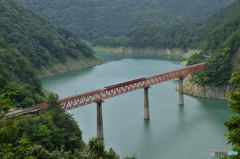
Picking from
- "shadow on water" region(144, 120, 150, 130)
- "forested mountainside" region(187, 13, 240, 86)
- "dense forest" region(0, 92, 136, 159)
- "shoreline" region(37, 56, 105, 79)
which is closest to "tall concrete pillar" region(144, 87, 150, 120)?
"shadow on water" region(144, 120, 150, 130)

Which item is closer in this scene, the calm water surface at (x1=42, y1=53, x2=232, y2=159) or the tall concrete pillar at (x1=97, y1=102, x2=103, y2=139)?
the calm water surface at (x1=42, y1=53, x2=232, y2=159)

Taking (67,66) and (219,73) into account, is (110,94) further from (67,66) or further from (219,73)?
(67,66)

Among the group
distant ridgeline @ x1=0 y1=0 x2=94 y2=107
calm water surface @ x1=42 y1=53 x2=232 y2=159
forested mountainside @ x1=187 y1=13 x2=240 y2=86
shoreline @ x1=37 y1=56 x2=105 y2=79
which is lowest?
calm water surface @ x1=42 y1=53 x2=232 y2=159

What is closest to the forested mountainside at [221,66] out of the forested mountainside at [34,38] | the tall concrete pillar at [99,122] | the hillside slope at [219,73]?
the hillside slope at [219,73]

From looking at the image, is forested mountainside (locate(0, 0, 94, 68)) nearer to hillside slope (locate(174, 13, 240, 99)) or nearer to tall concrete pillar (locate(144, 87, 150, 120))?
hillside slope (locate(174, 13, 240, 99))

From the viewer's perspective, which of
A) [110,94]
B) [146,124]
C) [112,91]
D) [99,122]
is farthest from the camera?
[112,91]

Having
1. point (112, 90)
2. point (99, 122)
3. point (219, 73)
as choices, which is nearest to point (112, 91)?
point (112, 90)

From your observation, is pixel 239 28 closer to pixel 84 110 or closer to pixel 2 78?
pixel 84 110

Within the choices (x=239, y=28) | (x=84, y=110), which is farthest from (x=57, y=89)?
(x=239, y=28)

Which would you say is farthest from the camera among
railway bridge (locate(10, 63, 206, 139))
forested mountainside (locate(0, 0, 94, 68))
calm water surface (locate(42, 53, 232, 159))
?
forested mountainside (locate(0, 0, 94, 68))

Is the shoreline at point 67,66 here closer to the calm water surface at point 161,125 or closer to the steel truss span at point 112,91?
the calm water surface at point 161,125

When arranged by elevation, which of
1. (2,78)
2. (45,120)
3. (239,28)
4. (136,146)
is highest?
(239,28)
